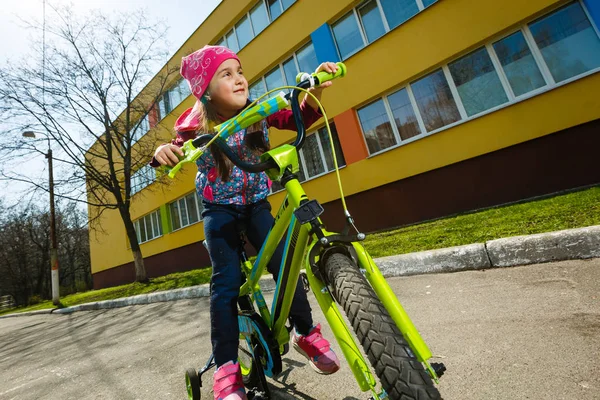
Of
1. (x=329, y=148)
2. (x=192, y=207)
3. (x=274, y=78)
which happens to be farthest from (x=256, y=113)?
(x=192, y=207)

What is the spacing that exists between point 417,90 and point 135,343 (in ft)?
25.5

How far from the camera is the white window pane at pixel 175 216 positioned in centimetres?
1483

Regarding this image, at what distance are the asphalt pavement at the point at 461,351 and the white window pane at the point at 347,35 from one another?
7.54 metres

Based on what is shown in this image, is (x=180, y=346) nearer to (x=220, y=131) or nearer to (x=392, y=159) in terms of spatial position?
(x=220, y=131)

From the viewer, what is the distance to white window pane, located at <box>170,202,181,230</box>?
1483 cm

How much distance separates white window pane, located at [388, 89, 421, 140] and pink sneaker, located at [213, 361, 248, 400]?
23.4ft

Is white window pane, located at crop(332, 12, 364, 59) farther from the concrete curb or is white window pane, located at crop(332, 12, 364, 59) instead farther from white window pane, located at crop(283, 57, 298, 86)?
the concrete curb

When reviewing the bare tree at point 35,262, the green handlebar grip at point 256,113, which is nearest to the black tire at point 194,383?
the green handlebar grip at point 256,113

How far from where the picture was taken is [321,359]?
1.38 m

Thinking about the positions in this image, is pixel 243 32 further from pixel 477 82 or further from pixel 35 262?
pixel 35 262

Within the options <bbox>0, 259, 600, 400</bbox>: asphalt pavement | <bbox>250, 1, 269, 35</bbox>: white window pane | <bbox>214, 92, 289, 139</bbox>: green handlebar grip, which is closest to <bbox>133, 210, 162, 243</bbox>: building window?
<bbox>250, 1, 269, 35</bbox>: white window pane

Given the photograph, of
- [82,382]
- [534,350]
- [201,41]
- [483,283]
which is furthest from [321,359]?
[201,41]

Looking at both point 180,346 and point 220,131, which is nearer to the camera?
point 220,131

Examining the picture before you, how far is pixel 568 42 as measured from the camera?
18.0ft
